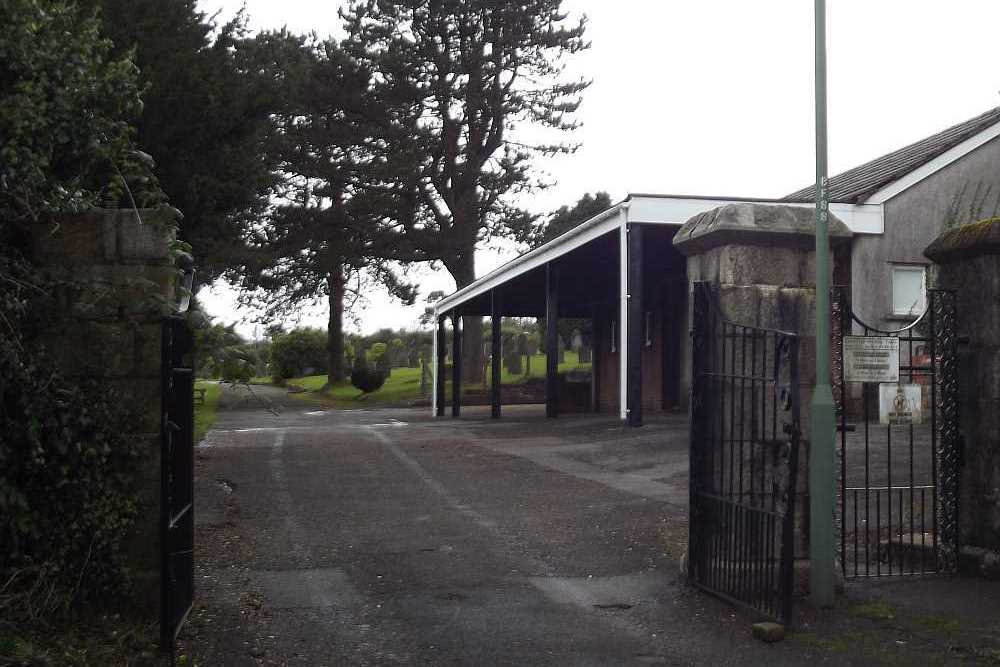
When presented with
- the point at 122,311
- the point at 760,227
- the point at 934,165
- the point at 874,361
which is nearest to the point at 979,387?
the point at 874,361

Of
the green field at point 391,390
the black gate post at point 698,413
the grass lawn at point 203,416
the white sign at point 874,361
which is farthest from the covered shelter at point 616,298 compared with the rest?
the black gate post at point 698,413

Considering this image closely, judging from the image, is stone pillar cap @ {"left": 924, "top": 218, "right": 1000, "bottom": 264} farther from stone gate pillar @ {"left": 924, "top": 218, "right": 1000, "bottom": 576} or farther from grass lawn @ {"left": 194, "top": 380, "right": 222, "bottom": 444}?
grass lawn @ {"left": 194, "top": 380, "right": 222, "bottom": 444}

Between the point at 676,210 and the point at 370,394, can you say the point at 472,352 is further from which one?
the point at 676,210

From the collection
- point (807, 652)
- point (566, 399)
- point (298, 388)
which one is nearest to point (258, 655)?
point (807, 652)

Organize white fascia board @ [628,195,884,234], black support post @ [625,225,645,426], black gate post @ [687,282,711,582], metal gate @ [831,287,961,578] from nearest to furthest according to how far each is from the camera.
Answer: black gate post @ [687,282,711,582] → metal gate @ [831,287,961,578] → white fascia board @ [628,195,884,234] → black support post @ [625,225,645,426]

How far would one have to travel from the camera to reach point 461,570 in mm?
7711

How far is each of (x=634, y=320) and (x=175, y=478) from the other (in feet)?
43.8

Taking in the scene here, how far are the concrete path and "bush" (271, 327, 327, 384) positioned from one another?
37580 mm

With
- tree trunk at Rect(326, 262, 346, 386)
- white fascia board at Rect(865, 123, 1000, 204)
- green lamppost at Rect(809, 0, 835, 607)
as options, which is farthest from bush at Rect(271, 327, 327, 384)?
green lamppost at Rect(809, 0, 835, 607)

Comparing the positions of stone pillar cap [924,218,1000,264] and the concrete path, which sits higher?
stone pillar cap [924,218,1000,264]

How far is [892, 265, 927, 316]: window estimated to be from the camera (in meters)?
18.9

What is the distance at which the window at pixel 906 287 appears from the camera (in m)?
18.9

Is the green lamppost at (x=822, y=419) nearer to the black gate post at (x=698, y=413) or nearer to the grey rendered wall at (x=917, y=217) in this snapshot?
the black gate post at (x=698, y=413)

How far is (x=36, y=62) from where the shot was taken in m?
6.55
